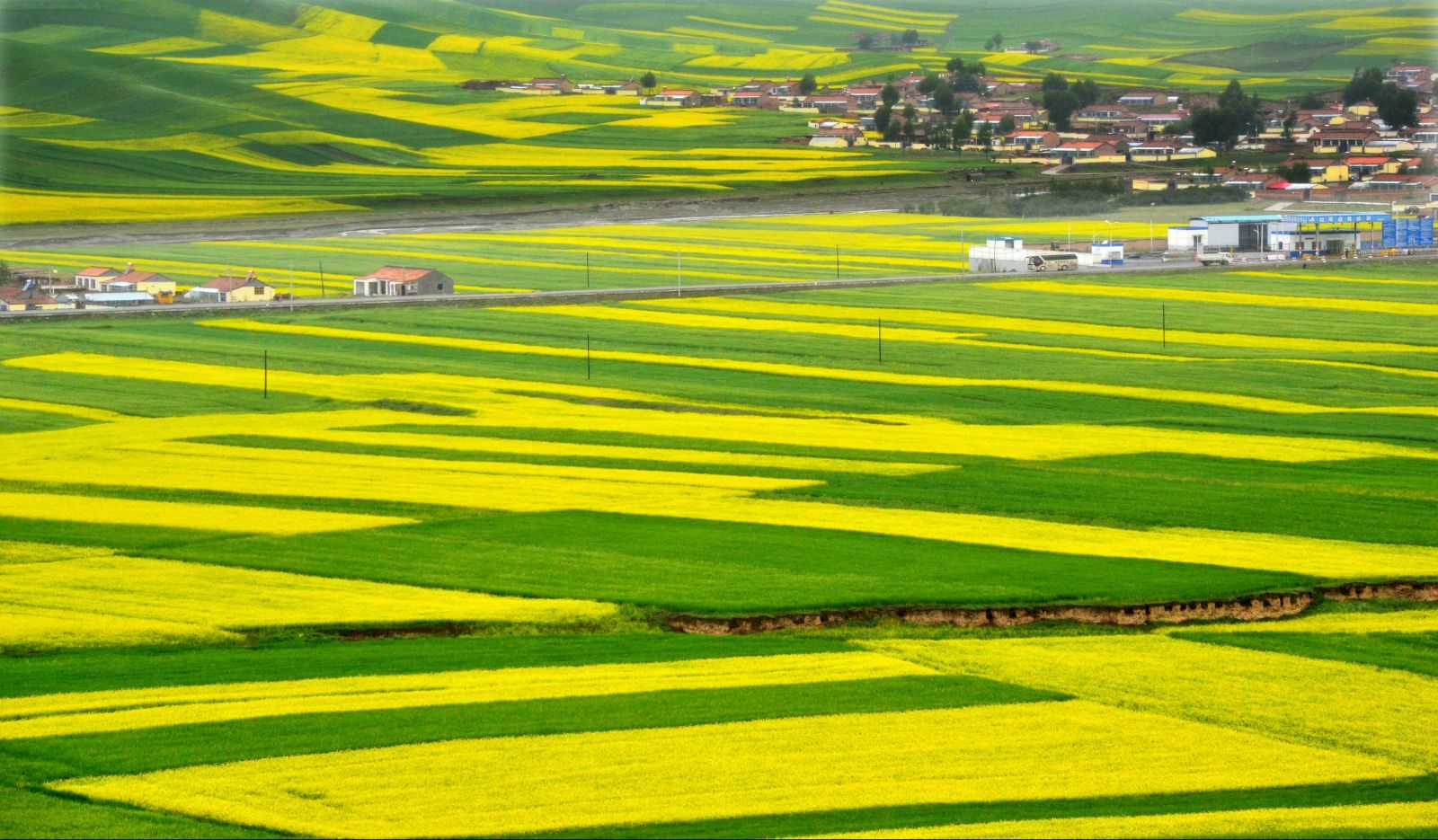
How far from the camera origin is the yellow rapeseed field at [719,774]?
76.3 feet

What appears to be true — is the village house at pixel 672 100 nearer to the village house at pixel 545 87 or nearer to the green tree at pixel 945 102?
the village house at pixel 545 87

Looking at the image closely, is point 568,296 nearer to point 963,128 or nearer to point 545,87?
point 963,128

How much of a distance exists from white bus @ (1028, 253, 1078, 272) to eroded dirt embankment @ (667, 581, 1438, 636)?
60548mm

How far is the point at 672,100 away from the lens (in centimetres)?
18738

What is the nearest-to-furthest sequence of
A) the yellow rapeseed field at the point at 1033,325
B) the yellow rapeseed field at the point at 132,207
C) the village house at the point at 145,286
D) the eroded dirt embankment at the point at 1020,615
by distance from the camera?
the eroded dirt embankment at the point at 1020,615, the yellow rapeseed field at the point at 1033,325, the village house at the point at 145,286, the yellow rapeseed field at the point at 132,207

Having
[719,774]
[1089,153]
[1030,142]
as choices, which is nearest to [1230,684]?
[719,774]

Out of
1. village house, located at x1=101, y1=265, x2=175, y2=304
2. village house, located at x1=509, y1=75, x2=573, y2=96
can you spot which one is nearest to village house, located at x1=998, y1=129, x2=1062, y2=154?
village house, located at x1=509, y1=75, x2=573, y2=96

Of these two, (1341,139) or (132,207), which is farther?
(1341,139)

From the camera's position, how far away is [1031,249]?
97.1m

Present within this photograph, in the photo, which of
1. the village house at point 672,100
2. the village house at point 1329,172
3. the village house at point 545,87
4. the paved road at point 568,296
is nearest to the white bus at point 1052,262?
the paved road at point 568,296

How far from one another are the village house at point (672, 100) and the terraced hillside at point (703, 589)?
121459 millimetres

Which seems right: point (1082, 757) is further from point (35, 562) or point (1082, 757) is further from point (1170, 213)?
point (1170, 213)

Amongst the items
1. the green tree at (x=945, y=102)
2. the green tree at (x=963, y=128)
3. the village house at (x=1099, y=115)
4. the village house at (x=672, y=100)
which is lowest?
the green tree at (x=963, y=128)

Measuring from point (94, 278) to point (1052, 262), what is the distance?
42207mm
